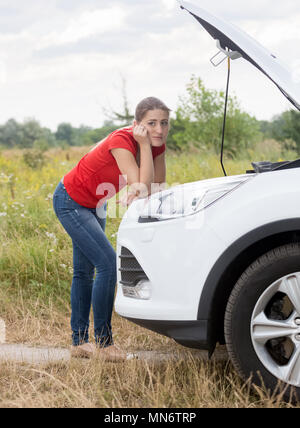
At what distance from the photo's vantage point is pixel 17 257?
5316mm

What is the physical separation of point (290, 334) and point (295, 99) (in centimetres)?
118

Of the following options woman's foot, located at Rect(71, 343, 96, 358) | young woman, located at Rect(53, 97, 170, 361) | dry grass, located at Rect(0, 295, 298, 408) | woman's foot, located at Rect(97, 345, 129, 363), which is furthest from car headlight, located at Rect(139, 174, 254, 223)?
woman's foot, located at Rect(71, 343, 96, 358)

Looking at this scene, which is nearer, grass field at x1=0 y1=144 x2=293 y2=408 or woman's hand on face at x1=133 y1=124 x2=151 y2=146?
grass field at x1=0 y1=144 x2=293 y2=408

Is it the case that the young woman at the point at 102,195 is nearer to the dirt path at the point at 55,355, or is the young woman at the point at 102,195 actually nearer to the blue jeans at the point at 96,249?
the blue jeans at the point at 96,249

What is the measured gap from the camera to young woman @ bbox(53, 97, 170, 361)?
3307 millimetres

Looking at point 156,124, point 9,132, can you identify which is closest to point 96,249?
point 156,124

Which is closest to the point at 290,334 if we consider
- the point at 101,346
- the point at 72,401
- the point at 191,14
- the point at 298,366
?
the point at 298,366

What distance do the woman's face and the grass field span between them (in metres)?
1.36

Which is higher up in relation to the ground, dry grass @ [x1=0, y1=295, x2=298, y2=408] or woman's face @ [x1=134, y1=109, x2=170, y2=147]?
woman's face @ [x1=134, y1=109, x2=170, y2=147]

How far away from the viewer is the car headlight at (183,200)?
2781 millimetres

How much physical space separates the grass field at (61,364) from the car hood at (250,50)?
1523 mm

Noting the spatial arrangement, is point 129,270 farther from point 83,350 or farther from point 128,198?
point 83,350

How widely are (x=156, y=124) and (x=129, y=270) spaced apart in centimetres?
95

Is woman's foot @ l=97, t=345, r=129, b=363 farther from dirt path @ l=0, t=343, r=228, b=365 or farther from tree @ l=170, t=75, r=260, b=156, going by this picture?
tree @ l=170, t=75, r=260, b=156
